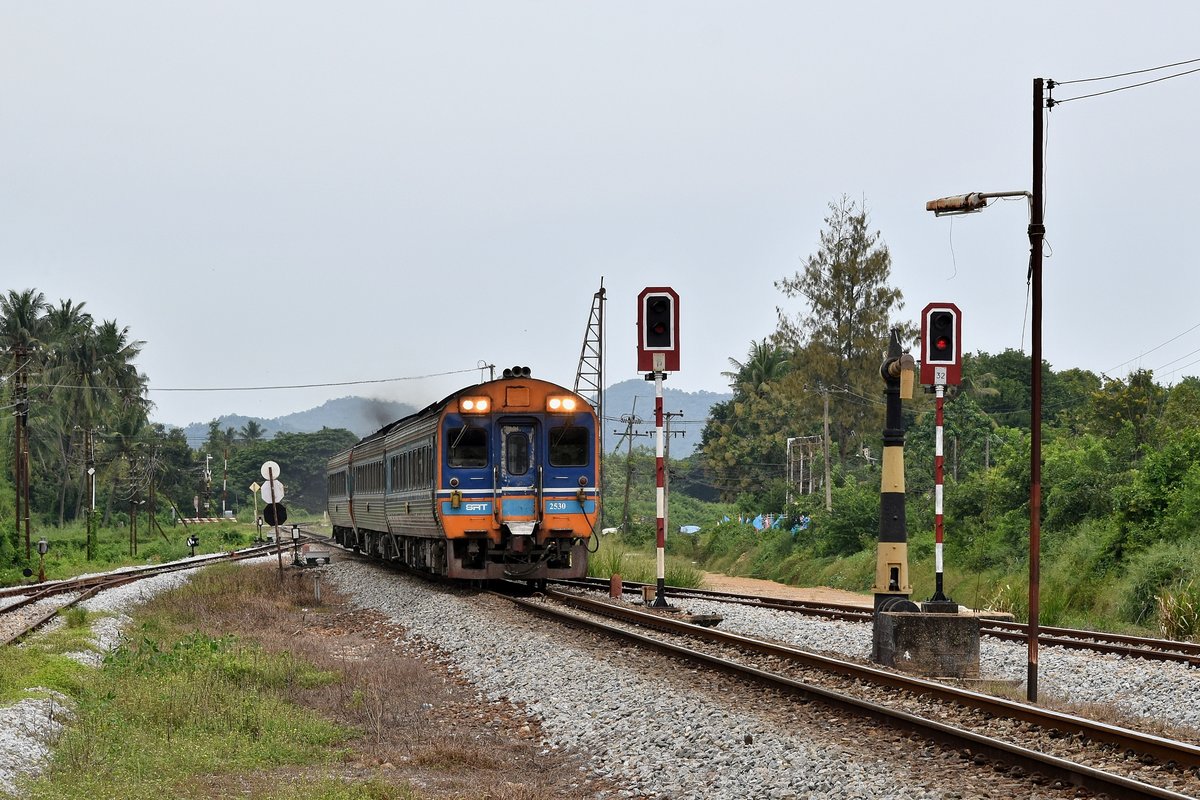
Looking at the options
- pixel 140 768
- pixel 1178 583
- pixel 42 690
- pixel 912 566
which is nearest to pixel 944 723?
pixel 140 768

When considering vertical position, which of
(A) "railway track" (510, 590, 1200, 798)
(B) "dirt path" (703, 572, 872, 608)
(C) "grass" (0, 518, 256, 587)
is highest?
(A) "railway track" (510, 590, 1200, 798)

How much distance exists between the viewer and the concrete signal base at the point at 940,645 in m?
11.0

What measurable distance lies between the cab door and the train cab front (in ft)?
0.05

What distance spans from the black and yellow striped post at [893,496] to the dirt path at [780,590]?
984 cm

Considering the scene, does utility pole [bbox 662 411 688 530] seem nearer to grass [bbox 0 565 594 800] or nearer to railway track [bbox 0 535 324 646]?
grass [bbox 0 565 594 800]

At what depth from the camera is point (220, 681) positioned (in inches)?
452

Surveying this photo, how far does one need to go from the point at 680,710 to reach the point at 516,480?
435 inches

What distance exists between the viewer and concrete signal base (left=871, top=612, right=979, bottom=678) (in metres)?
11.0

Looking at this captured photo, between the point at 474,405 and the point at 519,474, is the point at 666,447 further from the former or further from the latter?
the point at 474,405

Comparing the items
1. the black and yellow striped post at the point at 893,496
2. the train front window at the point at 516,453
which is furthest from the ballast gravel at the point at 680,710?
the train front window at the point at 516,453

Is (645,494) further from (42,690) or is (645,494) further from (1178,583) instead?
(42,690)

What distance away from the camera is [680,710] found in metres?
9.29

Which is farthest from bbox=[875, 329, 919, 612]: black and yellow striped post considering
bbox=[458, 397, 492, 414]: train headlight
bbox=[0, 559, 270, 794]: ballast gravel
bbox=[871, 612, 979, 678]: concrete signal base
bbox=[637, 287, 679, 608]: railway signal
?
bbox=[458, 397, 492, 414]: train headlight

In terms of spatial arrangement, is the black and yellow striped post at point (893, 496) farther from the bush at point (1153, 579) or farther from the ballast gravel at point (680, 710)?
the bush at point (1153, 579)
